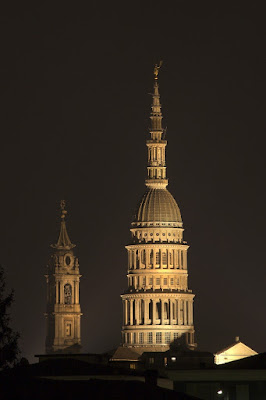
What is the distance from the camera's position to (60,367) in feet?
513

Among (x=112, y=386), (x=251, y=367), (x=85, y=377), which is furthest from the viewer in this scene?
(x=251, y=367)

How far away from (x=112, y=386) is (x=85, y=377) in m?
35.1

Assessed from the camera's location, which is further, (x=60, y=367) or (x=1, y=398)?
(x=60, y=367)

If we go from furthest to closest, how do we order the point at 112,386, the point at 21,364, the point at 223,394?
the point at 223,394 → the point at 21,364 → the point at 112,386

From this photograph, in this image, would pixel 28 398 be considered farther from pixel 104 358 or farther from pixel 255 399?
pixel 104 358

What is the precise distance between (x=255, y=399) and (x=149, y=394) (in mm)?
44298

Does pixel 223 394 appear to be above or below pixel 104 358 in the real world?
below

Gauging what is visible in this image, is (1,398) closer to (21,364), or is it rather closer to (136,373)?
(21,364)

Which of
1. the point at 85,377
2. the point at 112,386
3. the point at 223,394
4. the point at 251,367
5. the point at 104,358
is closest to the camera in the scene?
the point at 112,386

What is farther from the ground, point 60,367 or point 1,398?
point 60,367

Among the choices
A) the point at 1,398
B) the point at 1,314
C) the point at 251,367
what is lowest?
the point at 1,398

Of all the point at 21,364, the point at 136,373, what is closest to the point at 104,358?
the point at 136,373

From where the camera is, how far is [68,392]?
10956cm

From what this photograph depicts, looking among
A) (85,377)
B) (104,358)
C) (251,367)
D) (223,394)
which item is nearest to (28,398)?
(85,377)
